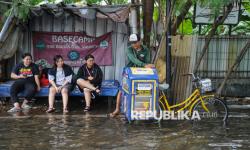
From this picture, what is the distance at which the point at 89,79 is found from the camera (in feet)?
35.5

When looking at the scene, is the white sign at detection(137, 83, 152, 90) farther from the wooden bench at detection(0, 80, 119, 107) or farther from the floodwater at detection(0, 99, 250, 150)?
the wooden bench at detection(0, 80, 119, 107)

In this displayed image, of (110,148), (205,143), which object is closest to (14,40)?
(110,148)

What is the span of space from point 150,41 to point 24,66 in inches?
143

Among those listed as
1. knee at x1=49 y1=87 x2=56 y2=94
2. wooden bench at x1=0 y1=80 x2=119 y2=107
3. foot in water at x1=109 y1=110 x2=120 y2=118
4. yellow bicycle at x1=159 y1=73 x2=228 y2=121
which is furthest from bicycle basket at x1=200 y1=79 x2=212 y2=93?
knee at x1=49 y1=87 x2=56 y2=94

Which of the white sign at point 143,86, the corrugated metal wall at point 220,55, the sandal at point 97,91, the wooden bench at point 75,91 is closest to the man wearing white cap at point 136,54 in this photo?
the white sign at point 143,86

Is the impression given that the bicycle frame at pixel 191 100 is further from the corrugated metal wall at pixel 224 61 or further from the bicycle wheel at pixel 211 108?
the corrugated metal wall at pixel 224 61

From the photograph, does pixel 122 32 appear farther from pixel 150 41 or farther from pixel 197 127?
pixel 197 127

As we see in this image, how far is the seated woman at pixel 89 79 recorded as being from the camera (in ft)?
35.2

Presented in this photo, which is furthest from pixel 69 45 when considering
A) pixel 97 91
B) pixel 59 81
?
pixel 97 91

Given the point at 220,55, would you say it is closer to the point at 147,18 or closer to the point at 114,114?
the point at 147,18

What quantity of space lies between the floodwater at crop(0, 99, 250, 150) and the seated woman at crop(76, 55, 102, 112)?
560 millimetres

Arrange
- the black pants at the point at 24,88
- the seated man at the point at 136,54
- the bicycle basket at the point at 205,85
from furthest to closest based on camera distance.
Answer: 1. the black pants at the point at 24,88
2. the seated man at the point at 136,54
3. the bicycle basket at the point at 205,85

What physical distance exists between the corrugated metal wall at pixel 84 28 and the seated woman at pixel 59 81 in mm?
1732

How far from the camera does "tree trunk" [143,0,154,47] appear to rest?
1200cm
